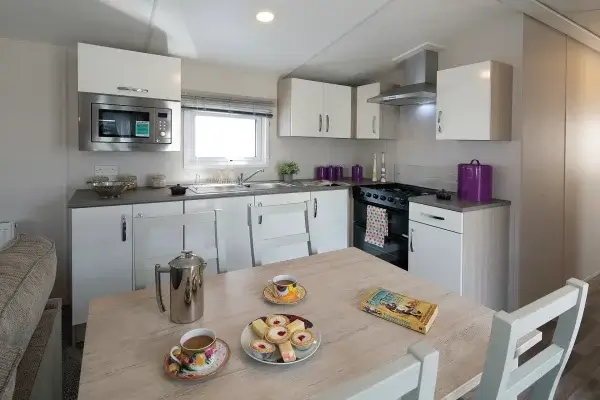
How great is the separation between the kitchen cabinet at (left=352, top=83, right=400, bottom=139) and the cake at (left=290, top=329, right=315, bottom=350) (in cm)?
297

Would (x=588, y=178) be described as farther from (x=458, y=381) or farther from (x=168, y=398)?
(x=168, y=398)

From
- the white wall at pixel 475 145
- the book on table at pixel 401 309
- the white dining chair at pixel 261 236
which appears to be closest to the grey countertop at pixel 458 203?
the white wall at pixel 475 145

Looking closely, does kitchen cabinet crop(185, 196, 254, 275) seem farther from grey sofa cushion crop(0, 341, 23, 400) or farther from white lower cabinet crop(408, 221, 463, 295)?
grey sofa cushion crop(0, 341, 23, 400)

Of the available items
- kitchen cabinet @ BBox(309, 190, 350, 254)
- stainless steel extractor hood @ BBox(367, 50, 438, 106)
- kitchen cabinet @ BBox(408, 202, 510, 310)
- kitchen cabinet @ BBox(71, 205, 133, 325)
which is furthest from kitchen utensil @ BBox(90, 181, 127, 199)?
stainless steel extractor hood @ BBox(367, 50, 438, 106)

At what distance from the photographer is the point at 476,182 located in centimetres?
265

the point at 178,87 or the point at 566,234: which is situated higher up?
the point at 178,87

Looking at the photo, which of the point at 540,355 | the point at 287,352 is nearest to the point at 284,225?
the point at 287,352

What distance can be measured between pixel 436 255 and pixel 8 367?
2.47 meters

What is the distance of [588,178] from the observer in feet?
10.4

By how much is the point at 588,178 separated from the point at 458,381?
10.8 ft

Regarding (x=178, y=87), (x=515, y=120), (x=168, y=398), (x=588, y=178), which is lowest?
(x=168, y=398)

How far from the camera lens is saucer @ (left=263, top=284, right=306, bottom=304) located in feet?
3.94

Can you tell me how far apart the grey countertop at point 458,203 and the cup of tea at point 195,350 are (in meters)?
2.01

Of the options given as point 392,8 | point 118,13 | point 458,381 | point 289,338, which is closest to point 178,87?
point 118,13
